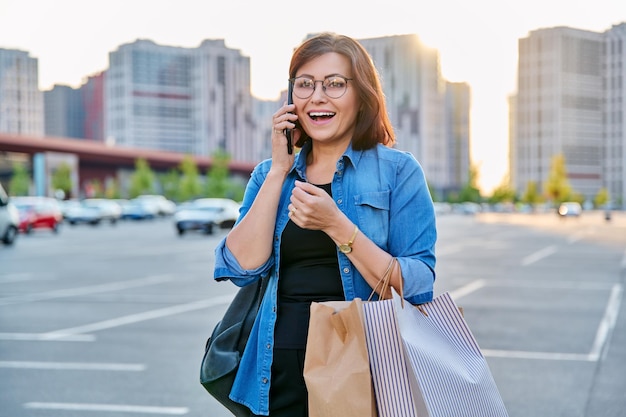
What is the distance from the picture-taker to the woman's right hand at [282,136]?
281cm

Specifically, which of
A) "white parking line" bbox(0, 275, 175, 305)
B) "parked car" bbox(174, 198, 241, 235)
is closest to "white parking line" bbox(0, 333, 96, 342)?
"white parking line" bbox(0, 275, 175, 305)

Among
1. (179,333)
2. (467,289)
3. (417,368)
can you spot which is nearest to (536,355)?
(179,333)

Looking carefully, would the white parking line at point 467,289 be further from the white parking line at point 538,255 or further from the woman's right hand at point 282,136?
the woman's right hand at point 282,136

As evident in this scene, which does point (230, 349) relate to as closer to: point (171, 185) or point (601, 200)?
point (171, 185)

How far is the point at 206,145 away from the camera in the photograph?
19188cm

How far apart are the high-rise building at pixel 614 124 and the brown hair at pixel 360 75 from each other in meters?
188

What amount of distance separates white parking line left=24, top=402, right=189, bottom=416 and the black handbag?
3553mm

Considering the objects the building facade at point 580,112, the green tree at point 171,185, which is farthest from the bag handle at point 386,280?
the building facade at point 580,112

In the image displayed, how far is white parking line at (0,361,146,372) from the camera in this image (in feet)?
25.9

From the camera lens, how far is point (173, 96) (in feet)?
634

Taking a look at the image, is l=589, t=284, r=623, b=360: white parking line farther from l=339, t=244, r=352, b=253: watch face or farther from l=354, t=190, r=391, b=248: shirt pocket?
l=339, t=244, r=352, b=253: watch face

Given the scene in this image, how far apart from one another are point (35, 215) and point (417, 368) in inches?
1477

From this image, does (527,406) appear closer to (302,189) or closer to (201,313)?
(302,189)

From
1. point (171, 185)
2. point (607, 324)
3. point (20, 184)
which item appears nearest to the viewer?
point (607, 324)
